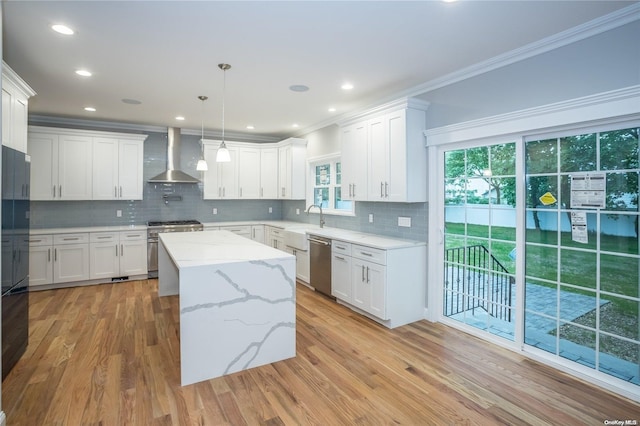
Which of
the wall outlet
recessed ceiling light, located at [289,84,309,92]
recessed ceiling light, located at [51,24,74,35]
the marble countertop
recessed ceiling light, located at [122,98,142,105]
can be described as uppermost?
recessed ceiling light, located at [122,98,142,105]

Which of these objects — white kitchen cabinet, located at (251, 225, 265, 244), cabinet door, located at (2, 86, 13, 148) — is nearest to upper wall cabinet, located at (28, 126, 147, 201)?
white kitchen cabinet, located at (251, 225, 265, 244)

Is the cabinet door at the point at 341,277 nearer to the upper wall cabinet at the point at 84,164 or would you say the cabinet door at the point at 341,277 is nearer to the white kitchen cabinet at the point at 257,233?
the white kitchen cabinet at the point at 257,233

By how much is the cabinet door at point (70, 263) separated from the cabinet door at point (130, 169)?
41.7 inches

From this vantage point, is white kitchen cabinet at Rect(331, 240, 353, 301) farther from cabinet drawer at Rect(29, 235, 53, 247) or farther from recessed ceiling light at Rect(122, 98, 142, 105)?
cabinet drawer at Rect(29, 235, 53, 247)

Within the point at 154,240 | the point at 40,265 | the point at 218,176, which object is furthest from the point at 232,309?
the point at 218,176

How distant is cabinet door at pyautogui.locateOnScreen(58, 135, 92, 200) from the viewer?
17.5 ft

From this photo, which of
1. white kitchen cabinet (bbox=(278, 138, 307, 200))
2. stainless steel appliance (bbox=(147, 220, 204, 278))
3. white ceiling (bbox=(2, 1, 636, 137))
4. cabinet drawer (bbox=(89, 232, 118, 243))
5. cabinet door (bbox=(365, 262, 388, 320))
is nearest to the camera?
white ceiling (bbox=(2, 1, 636, 137))

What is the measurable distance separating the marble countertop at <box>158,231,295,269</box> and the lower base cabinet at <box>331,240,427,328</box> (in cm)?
116

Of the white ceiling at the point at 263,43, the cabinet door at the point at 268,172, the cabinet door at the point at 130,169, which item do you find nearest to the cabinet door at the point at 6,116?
the white ceiling at the point at 263,43

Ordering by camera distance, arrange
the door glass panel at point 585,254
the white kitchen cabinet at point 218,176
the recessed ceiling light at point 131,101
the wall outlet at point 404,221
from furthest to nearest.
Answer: the white kitchen cabinet at point 218,176
the recessed ceiling light at point 131,101
the wall outlet at point 404,221
the door glass panel at point 585,254

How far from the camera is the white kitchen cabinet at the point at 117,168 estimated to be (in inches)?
220

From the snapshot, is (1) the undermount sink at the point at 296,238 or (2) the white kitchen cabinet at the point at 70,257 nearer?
(2) the white kitchen cabinet at the point at 70,257

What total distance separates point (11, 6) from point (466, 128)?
385cm

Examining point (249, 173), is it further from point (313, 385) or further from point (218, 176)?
point (313, 385)
